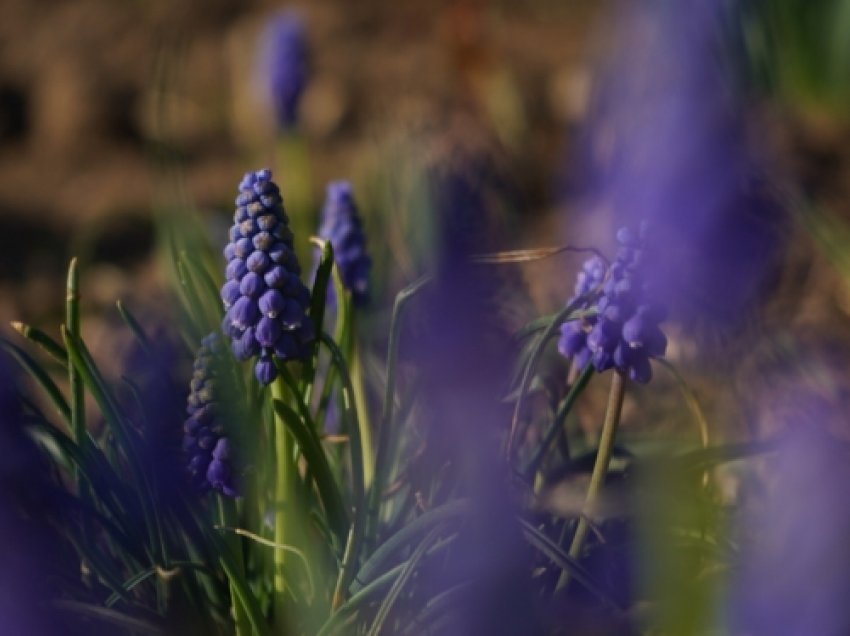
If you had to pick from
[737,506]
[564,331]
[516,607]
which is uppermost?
[564,331]

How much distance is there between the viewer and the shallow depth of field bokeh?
132 cm

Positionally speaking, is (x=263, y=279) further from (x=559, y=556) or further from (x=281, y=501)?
(x=559, y=556)

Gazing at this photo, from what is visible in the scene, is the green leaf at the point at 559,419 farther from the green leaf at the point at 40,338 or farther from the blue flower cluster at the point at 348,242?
the green leaf at the point at 40,338

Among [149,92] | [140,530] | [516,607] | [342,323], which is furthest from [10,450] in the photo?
[149,92]

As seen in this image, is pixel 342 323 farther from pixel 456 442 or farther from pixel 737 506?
pixel 737 506

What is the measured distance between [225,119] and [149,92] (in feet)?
0.98

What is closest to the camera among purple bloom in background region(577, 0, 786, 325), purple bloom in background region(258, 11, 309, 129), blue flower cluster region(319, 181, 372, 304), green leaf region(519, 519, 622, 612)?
green leaf region(519, 519, 622, 612)

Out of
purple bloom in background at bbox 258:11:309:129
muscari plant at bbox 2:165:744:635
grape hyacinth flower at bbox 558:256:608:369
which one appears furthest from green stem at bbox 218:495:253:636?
purple bloom in background at bbox 258:11:309:129

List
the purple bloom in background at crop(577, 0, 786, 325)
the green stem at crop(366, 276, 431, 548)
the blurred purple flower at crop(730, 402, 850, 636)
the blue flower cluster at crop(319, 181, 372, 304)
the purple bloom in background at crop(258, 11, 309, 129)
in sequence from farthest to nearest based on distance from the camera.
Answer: the purple bloom in background at crop(258, 11, 309, 129)
the purple bloom in background at crop(577, 0, 786, 325)
the blue flower cluster at crop(319, 181, 372, 304)
the green stem at crop(366, 276, 431, 548)
the blurred purple flower at crop(730, 402, 850, 636)

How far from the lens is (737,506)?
5.57 feet

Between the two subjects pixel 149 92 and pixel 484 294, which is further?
pixel 149 92

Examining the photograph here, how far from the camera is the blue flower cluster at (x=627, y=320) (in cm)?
132

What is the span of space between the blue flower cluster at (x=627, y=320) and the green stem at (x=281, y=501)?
39 cm

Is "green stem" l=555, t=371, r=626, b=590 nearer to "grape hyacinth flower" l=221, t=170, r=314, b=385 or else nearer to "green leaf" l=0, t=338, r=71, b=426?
"grape hyacinth flower" l=221, t=170, r=314, b=385
